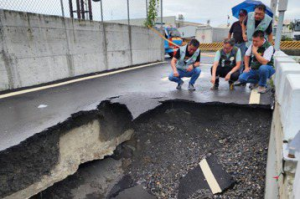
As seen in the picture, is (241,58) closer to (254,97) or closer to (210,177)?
(254,97)

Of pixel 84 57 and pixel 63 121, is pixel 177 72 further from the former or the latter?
pixel 84 57

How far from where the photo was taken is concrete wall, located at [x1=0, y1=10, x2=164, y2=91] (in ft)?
15.9

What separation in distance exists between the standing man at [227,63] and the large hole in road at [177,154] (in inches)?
44.4

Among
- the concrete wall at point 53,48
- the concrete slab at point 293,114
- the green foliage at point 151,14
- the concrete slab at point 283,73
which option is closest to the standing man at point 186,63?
the concrete slab at point 283,73

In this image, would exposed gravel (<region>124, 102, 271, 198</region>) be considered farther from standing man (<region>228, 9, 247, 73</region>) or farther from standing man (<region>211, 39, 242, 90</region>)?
standing man (<region>228, 9, 247, 73</region>)

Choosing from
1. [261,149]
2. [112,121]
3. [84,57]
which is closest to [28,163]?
[112,121]

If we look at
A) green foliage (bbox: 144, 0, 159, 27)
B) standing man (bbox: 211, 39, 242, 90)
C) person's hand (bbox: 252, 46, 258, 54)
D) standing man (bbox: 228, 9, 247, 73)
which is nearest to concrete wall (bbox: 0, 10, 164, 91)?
green foliage (bbox: 144, 0, 159, 27)

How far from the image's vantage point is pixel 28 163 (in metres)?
2.99

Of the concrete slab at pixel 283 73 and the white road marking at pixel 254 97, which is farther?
the white road marking at pixel 254 97

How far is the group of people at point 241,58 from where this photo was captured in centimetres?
446

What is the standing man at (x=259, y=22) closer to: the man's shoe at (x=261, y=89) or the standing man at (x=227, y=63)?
the standing man at (x=227, y=63)

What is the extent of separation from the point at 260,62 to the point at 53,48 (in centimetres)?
488

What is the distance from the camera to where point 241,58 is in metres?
5.07

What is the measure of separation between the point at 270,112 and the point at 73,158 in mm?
3395
